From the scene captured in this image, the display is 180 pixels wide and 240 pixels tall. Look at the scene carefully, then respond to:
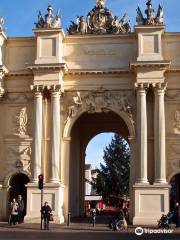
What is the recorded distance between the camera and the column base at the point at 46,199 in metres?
30.4

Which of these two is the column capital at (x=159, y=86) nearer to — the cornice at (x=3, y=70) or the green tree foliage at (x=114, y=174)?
the cornice at (x=3, y=70)

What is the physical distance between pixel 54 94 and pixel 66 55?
2928 mm

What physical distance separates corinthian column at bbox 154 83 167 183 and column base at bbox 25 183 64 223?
5771 mm

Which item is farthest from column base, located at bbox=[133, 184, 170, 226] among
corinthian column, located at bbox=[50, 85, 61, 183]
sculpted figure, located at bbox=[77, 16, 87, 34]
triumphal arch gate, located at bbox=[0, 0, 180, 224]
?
sculpted figure, located at bbox=[77, 16, 87, 34]

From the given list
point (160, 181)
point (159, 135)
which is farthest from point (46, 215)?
point (159, 135)

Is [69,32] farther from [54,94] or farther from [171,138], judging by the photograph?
[171,138]

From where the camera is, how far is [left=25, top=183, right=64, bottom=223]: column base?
1196 inches

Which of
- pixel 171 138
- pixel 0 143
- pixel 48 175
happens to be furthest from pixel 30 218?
pixel 171 138

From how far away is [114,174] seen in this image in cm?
6334

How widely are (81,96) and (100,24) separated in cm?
482

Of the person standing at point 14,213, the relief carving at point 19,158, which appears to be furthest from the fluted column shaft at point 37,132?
the person standing at point 14,213

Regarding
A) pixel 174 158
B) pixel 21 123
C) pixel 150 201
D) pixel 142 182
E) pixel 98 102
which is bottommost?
pixel 150 201

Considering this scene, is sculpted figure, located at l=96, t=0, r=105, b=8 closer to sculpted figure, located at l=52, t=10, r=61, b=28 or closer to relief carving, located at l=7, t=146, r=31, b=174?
sculpted figure, located at l=52, t=10, r=61, b=28

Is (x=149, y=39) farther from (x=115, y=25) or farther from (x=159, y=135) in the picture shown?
(x=159, y=135)
